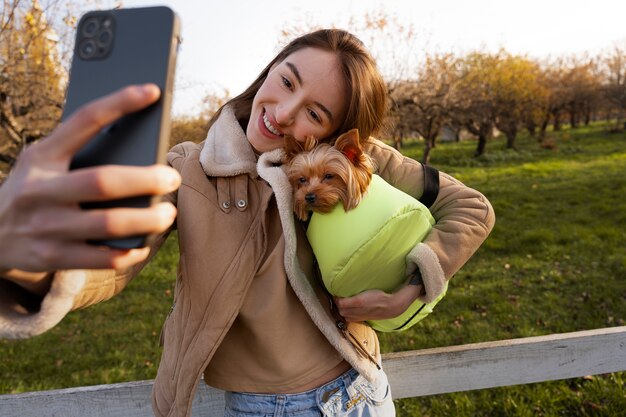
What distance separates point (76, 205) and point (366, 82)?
1.52 m

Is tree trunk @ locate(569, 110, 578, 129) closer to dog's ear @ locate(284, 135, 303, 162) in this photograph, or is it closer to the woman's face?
the woman's face

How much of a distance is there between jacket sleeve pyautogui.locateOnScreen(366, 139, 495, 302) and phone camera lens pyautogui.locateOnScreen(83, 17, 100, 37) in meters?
1.37

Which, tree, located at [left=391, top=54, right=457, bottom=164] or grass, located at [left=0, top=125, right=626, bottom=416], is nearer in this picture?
grass, located at [left=0, top=125, right=626, bottom=416]

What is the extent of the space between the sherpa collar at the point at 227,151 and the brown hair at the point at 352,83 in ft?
0.71

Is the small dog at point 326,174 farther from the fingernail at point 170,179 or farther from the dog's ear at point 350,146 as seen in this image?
the fingernail at point 170,179

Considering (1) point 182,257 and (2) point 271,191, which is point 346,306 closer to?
(2) point 271,191

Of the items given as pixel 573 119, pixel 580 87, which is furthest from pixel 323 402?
pixel 573 119

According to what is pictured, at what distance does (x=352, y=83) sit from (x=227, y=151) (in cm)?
63

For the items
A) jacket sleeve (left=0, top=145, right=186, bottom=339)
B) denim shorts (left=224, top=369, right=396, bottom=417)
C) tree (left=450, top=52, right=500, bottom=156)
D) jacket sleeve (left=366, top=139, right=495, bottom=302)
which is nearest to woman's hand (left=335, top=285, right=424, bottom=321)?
jacket sleeve (left=366, top=139, right=495, bottom=302)

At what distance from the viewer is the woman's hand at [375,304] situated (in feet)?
6.15

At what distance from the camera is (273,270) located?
186 centimetres

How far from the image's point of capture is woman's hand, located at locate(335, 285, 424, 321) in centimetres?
188

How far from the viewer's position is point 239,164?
1.90m

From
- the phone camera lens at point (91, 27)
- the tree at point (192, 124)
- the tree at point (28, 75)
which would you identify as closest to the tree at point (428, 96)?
the tree at point (192, 124)
